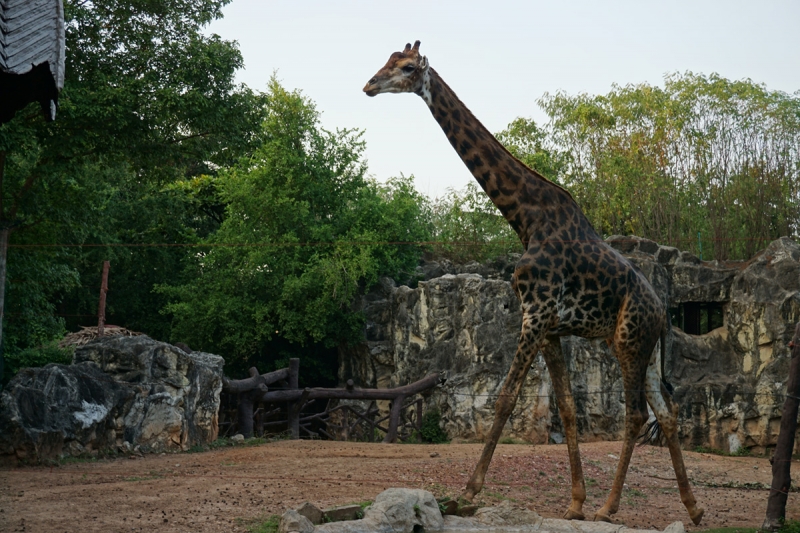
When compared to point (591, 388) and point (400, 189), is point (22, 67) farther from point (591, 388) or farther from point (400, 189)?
point (400, 189)

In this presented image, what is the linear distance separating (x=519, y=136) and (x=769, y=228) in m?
10.4

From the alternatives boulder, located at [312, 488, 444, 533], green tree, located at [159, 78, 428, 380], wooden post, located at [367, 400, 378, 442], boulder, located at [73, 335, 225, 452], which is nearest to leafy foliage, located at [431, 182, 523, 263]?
green tree, located at [159, 78, 428, 380]

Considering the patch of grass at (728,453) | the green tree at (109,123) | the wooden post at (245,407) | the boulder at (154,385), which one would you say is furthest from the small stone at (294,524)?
the patch of grass at (728,453)

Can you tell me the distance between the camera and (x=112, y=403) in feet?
44.3

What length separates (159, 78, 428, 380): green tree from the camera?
2312 centimetres

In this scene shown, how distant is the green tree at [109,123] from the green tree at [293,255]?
17.6 ft

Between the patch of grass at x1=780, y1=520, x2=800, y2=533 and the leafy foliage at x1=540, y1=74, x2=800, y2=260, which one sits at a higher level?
the leafy foliage at x1=540, y1=74, x2=800, y2=260

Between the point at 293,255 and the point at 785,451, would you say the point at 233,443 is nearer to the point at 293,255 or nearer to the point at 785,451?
the point at 293,255

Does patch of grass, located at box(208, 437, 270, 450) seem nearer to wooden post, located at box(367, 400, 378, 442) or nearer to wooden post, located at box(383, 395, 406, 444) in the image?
wooden post, located at box(383, 395, 406, 444)

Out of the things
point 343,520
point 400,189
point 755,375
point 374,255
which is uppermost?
point 400,189

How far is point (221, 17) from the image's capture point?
1753cm

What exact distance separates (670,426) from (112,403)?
855 centimetres

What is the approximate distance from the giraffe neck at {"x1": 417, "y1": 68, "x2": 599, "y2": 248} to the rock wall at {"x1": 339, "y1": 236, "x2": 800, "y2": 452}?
9541 mm


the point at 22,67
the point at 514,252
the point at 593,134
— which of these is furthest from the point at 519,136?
the point at 22,67
